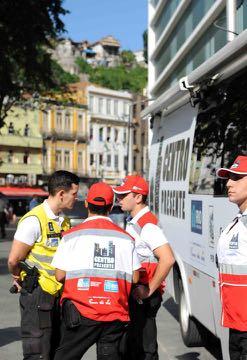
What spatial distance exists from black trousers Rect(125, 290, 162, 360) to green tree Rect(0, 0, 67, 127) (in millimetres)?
22648

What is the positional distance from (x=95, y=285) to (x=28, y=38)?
2431 cm

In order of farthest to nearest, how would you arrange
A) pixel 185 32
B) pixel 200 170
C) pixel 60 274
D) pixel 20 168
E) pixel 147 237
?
pixel 20 168 → pixel 185 32 → pixel 200 170 → pixel 147 237 → pixel 60 274

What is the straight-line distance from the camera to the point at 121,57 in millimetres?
166500

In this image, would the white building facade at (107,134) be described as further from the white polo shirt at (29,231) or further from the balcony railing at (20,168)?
the white polo shirt at (29,231)

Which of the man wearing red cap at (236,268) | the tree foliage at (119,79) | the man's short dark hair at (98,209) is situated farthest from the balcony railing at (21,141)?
the man wearing red cap at (236,268)

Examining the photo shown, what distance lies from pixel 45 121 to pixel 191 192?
75.2 m

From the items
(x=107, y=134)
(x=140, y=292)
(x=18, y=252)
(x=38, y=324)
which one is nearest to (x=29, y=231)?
(x=18, y=252)

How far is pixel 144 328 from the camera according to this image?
215 inches

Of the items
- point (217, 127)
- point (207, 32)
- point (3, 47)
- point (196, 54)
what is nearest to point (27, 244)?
point (217, 127)

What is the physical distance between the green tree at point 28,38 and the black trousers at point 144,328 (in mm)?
22648

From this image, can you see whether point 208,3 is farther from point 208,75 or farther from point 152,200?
point 208,75

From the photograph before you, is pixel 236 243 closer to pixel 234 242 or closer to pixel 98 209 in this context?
pixel 234 242

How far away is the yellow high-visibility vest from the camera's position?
5.16 meters

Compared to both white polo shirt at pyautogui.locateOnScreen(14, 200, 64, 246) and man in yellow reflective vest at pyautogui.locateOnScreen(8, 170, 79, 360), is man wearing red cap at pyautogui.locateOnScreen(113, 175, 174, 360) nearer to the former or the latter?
man in yellow reflective vest at pyautogui.locateOnScreen(8, 170, 79, 360)
